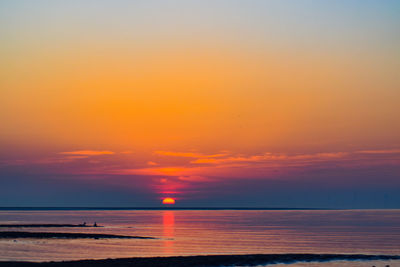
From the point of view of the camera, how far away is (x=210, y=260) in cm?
6266

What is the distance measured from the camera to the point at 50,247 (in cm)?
7875

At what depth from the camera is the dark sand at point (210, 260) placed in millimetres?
55688

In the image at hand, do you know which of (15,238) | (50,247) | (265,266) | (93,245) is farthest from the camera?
(15,238)

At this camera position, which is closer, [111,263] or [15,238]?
[111,263]

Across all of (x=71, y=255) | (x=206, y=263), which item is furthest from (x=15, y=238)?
(x=206, y=263)

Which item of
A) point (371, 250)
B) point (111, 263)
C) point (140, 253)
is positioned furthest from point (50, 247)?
point (371, 250)

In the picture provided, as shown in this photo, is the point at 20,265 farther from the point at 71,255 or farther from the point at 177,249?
the point at 177,249

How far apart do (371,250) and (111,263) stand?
146 feet

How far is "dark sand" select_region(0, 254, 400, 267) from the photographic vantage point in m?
55.7

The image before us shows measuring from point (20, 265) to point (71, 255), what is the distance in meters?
14.6

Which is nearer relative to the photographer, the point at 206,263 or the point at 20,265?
the point at 20,265

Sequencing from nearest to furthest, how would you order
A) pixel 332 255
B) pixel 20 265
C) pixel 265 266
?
pixel 20 265 → pixel 265 266 → pixel 332 255

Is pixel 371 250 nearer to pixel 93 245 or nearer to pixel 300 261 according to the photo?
pixel 300 261

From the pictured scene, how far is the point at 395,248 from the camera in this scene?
286 ft
